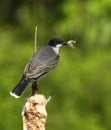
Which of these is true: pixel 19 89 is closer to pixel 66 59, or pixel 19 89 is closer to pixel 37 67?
pixel 37 67

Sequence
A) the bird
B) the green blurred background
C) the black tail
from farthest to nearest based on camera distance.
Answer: the green blurred background → the bird → the black tail

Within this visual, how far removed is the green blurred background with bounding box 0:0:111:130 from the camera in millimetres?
15148

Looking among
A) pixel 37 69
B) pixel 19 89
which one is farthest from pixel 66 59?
pixel 19 89

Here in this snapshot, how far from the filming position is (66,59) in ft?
58.2

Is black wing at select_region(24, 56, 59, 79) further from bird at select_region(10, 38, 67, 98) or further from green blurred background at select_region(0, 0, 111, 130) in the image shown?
green blurred background at select_region(0, 0, 111, 130)

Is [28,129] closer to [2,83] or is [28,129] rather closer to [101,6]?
[2,83]

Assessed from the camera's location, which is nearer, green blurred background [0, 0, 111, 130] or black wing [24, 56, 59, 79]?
black wing [24, 56, 59, 79]

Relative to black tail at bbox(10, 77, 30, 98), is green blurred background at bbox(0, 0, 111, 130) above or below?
below

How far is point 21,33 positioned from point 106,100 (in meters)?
4.00

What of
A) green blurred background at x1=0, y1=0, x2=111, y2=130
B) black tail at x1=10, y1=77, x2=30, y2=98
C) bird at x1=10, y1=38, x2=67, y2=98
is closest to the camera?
black tail at x1=10, y1=77, x2=30, y2=98

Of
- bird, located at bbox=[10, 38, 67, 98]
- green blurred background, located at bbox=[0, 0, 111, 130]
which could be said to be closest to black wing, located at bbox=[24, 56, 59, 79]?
bird, located at bbox=[10, 38, 67, 98]

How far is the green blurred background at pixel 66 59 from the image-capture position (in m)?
15.1

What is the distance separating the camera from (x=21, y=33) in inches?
798

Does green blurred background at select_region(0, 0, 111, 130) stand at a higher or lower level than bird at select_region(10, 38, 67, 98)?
lower
